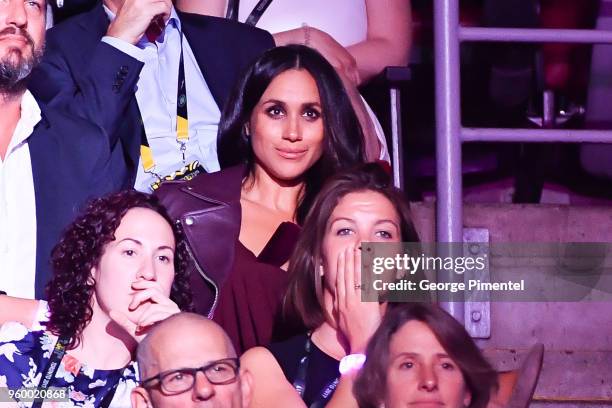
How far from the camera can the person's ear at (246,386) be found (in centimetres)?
273

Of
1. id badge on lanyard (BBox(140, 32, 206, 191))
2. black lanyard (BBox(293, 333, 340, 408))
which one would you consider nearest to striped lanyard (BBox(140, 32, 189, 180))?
id badge on lanyard (BBox(140, 32, 206, 191))

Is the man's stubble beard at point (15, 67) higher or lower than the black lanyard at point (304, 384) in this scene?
higher

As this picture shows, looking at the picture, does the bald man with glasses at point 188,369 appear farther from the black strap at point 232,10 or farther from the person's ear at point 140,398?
the black strap at point 232,10

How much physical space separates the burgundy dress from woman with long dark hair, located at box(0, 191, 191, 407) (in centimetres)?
22

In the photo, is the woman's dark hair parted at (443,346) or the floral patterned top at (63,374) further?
the floral patterned top at (63,374)

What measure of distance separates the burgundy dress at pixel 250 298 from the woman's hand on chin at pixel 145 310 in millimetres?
396

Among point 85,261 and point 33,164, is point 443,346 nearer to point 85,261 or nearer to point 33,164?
point 85,261

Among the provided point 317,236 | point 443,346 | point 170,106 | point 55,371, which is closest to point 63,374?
point 55,371

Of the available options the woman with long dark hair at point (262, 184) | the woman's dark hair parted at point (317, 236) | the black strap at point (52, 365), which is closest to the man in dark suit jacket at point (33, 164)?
the woman with long dark hair at point (262, 184)

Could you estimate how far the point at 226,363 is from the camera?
267cm

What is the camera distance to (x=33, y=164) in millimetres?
3387

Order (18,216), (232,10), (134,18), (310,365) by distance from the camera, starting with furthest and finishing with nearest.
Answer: (232,10), (134,18), (18,216), (310,365)

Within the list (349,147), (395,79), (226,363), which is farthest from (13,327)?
(395,79)

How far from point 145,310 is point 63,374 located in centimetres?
22
